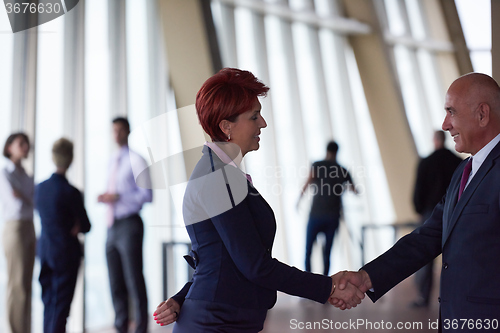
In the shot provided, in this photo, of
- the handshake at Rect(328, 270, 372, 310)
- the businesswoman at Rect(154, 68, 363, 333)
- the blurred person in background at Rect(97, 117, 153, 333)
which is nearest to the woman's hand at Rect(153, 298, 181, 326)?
the businesswoman at Rect(154, 68, 363, 333)

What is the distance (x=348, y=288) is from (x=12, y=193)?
2418mm

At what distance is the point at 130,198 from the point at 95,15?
1833mm

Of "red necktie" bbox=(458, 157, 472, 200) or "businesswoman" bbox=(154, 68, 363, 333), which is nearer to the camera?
"businesswoman" bbox=(154, 68, 363, 333)

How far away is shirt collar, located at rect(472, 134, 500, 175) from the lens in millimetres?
1332

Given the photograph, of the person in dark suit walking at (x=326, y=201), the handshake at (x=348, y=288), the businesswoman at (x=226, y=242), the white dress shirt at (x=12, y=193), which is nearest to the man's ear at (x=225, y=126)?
the businesswoman at (x=226, y=242)

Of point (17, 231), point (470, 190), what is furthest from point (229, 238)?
point (17, 231)

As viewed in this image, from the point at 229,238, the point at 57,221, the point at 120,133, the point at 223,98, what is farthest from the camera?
the point at 120,133

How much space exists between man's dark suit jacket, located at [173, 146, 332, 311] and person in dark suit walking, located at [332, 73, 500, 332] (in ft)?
1.61

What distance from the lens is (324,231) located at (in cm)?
445

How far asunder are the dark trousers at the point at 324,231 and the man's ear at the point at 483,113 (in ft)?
10.1

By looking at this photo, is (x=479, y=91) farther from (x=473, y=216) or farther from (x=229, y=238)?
(x=229, y=238)

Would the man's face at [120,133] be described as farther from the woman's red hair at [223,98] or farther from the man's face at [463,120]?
the man's face at [463,120]

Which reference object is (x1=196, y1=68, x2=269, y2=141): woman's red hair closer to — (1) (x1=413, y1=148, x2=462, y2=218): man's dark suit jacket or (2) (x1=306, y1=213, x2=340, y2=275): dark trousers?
(1) (x1=413, y1=148, x2=462, y2=218): man's dark suit jacket

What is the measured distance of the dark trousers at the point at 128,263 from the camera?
2.95 m
